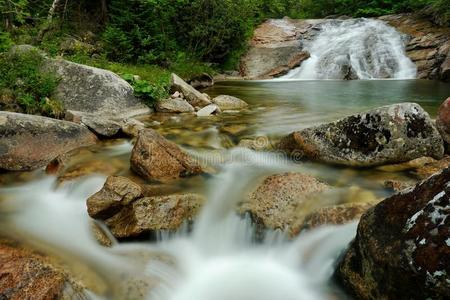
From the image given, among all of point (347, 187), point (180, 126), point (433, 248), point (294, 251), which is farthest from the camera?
point (180, 126)

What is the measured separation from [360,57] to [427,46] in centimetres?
302

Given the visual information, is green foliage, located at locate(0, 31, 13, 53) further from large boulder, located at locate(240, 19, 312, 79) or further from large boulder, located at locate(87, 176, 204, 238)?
large boulder, located at locate(240, 19, 312, 79)

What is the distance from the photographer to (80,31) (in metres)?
14.3

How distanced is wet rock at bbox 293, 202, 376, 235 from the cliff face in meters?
14.2

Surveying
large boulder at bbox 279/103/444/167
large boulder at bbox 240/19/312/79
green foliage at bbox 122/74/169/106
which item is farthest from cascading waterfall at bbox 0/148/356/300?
large boulder at bbox 240/19/312/79

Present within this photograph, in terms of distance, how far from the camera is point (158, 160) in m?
4.77

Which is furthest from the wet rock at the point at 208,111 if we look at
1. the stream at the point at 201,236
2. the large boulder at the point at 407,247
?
the large boulder at the point at 407,247

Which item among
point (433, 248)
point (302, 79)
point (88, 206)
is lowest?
point (302, 79)

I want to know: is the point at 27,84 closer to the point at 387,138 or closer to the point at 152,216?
the point at 152,216

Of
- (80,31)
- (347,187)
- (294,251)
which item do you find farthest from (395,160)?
(80,31)

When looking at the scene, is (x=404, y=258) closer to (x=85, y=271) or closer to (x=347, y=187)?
(x=347, y=187)

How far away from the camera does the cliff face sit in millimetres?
17030

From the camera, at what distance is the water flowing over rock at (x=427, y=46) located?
650 inches

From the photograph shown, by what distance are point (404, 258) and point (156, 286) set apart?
6.68 feet
